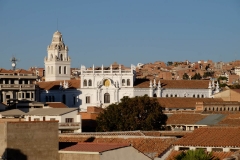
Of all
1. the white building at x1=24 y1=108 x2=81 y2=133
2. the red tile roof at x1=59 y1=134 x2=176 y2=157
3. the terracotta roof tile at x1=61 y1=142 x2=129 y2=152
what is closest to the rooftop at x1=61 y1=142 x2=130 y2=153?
the terracotta roof tile at x1=61 y1=142 x2=129 y2=152

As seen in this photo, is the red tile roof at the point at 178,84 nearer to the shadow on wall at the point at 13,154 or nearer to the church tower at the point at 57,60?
the church tower at the point at 57,60

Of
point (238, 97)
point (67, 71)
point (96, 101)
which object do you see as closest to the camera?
point (238, 97)

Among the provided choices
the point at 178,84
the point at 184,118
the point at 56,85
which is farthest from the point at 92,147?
the point at 56,85

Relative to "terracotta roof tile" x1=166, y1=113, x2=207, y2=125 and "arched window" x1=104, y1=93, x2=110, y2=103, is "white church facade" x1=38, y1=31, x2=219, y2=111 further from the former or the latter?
"terracotta roof tile" x1=166, y1=113, x2=207, y2=125

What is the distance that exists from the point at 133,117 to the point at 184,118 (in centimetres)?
445

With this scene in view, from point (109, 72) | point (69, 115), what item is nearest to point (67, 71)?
point (109, 72)

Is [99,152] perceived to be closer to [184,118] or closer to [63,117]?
[63,117]

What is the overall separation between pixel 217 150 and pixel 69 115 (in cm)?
2492

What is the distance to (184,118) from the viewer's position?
56.3 metres

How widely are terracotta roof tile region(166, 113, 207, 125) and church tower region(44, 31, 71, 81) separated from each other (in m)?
62.3

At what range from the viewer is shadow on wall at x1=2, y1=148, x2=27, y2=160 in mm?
25625

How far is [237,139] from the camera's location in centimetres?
2989

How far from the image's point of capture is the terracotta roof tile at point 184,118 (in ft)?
178

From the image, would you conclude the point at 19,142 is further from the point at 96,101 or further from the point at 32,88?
the point at 96,101
